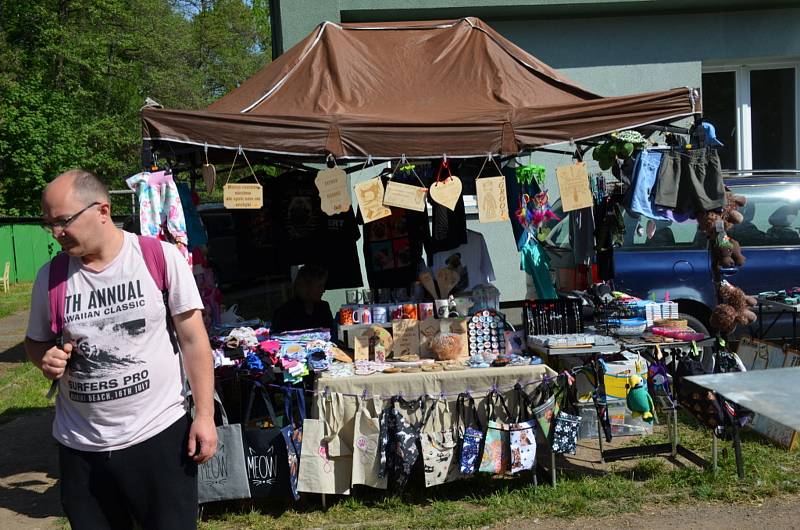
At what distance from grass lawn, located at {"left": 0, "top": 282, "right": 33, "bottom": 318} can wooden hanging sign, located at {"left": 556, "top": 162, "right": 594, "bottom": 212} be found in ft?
42.8

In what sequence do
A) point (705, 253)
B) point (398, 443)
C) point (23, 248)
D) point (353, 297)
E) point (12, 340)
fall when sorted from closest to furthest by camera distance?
point (398, 443) → point (353, 297) → point (705, 253) → point (12, 340) → point (23, 248)

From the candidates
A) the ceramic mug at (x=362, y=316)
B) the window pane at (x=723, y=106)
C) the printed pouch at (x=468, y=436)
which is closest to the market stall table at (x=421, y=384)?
the printed pouch at (x=468, y=436)

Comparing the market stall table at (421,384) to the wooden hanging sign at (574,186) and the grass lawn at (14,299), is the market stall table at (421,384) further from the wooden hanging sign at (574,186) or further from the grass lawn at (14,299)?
the grass lawn at (14,299)

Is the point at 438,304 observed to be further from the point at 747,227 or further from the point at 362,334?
the point at 747,227

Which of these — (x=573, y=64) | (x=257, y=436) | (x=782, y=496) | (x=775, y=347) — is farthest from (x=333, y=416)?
(x=573, y=64)

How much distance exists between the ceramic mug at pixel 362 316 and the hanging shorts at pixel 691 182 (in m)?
2.11

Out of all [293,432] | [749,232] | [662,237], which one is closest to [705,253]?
[662,237]

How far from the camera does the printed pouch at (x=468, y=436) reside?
4.68 m

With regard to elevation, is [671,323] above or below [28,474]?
above

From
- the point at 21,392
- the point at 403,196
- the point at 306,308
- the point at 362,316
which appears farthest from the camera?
the point at 21,392

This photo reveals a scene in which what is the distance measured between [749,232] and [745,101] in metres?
3.37

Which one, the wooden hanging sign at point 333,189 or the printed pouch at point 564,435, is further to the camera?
the wooden hanging sign at point 333,189

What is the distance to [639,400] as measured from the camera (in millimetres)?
4852

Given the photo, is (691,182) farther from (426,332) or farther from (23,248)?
(23,248)
